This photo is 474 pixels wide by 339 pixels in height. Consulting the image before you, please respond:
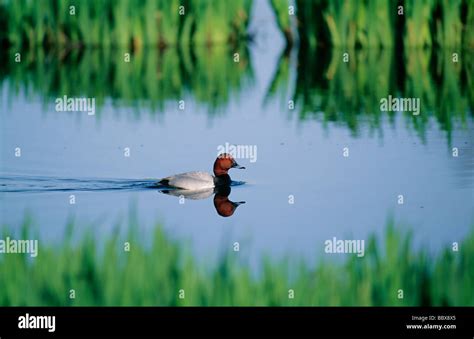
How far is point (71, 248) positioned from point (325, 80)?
5.89 m

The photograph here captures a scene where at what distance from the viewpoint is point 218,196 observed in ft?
31.7

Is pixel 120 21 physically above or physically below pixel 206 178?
above

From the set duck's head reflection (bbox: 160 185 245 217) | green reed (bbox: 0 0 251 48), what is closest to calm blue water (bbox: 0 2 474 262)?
duck's head reflection (bbox: 160 185 245 217)

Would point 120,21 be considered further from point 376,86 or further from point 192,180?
point 192,180

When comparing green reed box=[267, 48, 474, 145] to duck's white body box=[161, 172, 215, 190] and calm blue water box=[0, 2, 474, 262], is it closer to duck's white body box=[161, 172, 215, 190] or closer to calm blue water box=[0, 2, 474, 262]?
calm blue water box=[0, 2, 474, 262]

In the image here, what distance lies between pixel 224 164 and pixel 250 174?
11.8 inches

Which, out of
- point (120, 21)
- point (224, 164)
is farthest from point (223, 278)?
point (120, 21)

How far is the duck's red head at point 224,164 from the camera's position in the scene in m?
9.74

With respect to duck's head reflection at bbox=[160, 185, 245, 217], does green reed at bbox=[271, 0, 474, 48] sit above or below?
above

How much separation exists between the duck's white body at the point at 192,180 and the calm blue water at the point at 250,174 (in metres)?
0.13

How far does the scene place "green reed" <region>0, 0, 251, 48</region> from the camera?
1351 cm

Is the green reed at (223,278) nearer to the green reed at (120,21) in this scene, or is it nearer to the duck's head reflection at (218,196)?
the duck's head reflection at (218,196)

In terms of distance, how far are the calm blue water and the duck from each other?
132mm

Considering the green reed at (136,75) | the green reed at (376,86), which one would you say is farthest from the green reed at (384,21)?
the green reed at (136,75)
